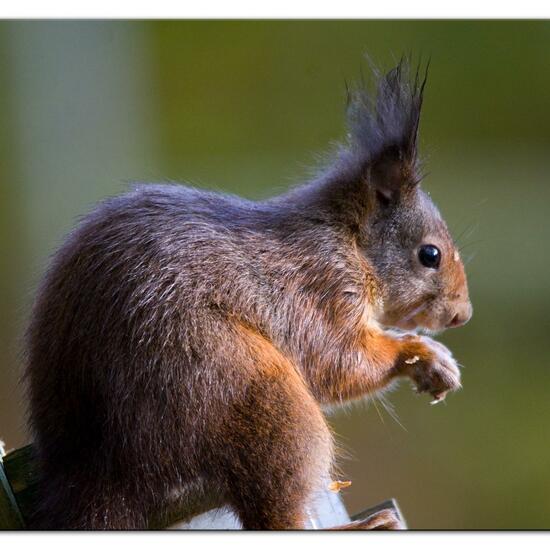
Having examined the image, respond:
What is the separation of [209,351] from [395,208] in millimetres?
533

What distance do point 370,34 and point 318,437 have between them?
134 centimetres

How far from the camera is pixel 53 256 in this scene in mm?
1919

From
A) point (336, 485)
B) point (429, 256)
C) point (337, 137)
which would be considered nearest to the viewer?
point (336, 485)

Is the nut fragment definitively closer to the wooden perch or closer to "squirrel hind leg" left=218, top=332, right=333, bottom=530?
the wooden perch

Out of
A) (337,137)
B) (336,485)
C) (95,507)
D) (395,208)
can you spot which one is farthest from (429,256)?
(337,137)

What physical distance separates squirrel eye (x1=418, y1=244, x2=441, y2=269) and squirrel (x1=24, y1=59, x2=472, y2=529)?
0.06m

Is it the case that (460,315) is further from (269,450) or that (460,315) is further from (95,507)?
(95,507)

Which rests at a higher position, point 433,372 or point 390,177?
point 390,177

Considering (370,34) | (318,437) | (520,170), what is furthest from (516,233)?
(318,437)

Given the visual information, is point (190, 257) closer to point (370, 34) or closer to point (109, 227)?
point (109, 227)

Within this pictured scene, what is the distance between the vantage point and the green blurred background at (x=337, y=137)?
2.98 metres

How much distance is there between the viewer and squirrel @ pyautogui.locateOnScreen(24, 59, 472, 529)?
1.72 metres

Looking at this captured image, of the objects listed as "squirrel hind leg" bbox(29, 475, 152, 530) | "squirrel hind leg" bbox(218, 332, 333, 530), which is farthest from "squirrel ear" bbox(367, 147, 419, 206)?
"squirrel hind leg" bbox(29, 475, 152, 530)

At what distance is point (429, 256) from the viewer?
2078mm
